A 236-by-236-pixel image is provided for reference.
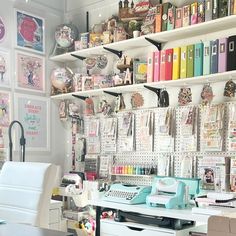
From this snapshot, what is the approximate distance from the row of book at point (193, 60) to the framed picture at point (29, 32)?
1273 mm

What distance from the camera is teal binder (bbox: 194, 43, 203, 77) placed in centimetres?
285

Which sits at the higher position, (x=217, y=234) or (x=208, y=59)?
(x=208, y=59)

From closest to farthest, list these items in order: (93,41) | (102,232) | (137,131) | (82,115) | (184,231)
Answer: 1. (184,231)
2. (102,232)
3. (137,131)
4. (93,41)
5. (82,115)

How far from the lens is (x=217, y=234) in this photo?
108 centimetres

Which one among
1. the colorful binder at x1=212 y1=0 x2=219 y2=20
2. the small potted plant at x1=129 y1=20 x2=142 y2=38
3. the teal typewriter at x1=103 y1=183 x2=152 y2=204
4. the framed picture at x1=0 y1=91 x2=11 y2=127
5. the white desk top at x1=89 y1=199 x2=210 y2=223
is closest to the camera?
the white desk top at x1=89 y1=199 x2=210 y2=223

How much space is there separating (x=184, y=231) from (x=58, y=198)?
1638 mm

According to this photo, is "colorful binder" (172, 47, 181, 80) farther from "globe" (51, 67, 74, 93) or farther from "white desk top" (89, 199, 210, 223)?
"globe" (51, 67, 74, 93)

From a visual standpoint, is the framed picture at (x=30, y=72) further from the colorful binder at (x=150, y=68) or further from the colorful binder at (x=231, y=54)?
the colorful binder at (x=231, y=54)

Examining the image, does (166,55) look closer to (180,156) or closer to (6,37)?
(180,156)

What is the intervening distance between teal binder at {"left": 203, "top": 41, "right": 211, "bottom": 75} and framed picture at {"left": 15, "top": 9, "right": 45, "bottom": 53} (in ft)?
6.00

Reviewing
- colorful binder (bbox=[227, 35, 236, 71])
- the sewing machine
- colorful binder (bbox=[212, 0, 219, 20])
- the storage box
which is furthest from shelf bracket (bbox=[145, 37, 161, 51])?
the storage box

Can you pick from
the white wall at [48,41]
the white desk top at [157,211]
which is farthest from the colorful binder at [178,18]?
the white wall at [48,41]

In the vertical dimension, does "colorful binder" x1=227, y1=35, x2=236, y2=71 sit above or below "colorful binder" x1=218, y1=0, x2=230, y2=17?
below

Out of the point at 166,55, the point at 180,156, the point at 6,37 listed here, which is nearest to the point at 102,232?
the point at 180,156
